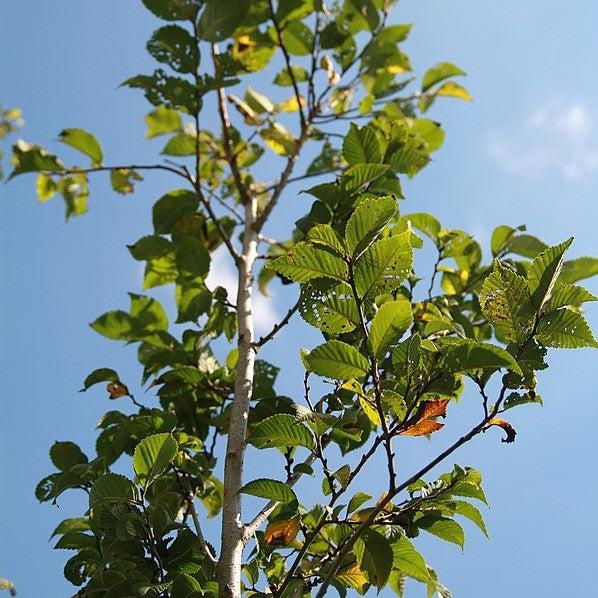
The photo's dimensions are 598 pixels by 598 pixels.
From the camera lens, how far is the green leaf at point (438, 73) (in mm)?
3109

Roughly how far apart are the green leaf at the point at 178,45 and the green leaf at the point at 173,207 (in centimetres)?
42

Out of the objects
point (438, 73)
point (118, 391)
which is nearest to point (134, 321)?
point (118, 391)

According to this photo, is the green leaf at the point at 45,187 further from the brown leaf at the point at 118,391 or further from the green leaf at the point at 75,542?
the green leaf at the point at 75,542

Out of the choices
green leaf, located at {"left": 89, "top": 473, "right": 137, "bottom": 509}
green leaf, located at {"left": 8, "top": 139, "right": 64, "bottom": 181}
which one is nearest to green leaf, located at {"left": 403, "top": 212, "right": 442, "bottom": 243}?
green leaf, located at {"left": 89, "top": 473, "right": 137, "bottom": 509}

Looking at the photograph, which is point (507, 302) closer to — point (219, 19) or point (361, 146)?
point (361, 146)

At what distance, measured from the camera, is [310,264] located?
4.12 ft

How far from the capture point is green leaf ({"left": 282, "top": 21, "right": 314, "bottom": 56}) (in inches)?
111

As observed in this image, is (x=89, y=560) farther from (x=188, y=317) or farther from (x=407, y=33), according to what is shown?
(x=407, y=33)

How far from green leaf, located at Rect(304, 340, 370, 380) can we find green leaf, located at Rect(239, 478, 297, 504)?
0.92 ft

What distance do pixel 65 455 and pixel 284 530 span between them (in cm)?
70

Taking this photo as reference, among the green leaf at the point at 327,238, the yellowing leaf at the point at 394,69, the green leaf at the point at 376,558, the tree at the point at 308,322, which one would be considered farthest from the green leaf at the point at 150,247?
the yellowing leaf at the point at 394,69

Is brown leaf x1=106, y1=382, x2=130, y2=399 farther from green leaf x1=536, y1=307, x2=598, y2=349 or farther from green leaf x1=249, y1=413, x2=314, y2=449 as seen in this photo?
green leaf x1=536, y1=307, x2=598, y2=349

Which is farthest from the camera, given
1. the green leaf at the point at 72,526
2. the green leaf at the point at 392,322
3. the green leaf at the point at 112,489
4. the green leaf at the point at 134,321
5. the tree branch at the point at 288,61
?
the tree branch at the point at 288,61

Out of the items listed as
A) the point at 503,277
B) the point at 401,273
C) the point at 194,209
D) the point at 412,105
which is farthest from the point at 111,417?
the point at 412,105
